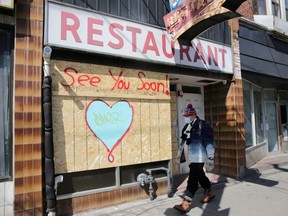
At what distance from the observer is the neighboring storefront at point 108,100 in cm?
451

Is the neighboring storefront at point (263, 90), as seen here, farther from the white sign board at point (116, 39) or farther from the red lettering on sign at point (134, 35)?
the red lettering on sign at point (134, 35)

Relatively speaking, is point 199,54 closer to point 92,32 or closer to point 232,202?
point 92,32

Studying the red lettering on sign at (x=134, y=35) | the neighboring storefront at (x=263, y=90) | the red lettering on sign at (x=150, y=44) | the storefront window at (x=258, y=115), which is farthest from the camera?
the storefront window at (x=258, y=115)

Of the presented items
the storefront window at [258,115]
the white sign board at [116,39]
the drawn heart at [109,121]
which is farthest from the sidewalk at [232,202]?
the white sign board at [116,39]

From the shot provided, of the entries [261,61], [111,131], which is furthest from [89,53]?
[261,61]

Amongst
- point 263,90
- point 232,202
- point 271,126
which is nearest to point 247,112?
point 263,90

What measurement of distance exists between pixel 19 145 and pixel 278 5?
10.6m

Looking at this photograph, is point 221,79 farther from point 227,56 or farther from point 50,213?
point 50,213

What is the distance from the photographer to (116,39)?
508 cm

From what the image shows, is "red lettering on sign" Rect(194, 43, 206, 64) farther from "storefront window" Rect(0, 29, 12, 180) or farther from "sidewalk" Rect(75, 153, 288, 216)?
"storefront window" Rect(0, 29, 12, 180)

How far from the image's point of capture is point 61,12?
4477mm

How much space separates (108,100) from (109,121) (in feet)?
1.28

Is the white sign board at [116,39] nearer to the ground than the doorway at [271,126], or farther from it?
farther from it

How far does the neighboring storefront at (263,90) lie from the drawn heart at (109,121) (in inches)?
162
